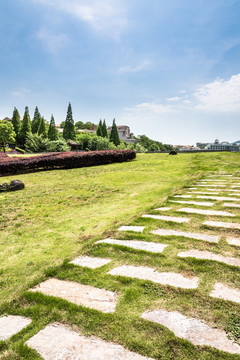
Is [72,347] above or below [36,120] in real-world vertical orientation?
below

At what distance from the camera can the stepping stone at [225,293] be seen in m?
1.78

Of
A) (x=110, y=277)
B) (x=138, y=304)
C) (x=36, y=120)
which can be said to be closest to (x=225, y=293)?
(x=138, y=304)

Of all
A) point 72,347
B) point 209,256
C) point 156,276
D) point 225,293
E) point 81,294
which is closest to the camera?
point 72,347

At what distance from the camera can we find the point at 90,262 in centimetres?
253

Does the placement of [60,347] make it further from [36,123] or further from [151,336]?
[36,123]

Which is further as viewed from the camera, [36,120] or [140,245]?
[36,120]

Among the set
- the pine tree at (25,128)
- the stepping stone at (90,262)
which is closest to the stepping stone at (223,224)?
the stepping stone at (90,262)

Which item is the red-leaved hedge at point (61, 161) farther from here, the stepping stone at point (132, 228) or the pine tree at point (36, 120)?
the pine tree at point (36, 120)

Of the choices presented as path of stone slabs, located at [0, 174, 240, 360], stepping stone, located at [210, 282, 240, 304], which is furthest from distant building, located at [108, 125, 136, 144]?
stepping stone, located at [210, 282, 240, 304]

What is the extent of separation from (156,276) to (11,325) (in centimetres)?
135

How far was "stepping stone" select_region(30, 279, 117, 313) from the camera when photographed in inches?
71.0

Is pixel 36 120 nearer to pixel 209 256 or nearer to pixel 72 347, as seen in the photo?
pixel 209 256

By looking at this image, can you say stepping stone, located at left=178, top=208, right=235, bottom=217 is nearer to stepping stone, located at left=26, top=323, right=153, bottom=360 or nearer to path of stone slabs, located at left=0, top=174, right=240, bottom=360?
path of stone slabs, located at left=0, top=174, right=240, bottom=360

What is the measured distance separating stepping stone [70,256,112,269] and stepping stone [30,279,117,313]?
321mm
